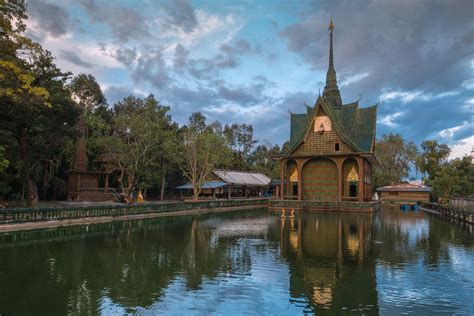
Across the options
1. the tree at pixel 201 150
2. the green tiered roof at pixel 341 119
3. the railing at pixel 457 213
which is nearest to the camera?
the railing at pixel 457 213

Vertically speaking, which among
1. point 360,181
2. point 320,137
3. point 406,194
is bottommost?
point 406,194

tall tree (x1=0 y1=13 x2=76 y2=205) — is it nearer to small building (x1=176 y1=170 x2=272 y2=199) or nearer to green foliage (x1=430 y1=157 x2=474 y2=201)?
small building (x1=176 y1=170 x2=272 y2=199)

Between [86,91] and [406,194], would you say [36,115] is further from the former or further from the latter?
[406,194]

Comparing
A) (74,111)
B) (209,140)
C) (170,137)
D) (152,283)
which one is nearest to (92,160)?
(170,137)

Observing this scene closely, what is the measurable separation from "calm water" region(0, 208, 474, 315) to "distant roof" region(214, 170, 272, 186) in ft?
110

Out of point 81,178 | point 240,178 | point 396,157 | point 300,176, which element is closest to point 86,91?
point 81,178

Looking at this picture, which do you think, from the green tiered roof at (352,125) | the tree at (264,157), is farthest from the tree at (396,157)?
the green tiered roof at (352,125)

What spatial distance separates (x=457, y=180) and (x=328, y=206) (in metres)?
16.6

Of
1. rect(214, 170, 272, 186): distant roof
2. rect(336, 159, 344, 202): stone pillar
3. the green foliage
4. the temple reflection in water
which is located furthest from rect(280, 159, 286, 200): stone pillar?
the temple reflection in water

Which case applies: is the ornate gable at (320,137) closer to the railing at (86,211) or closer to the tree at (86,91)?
the railing at (86,211)

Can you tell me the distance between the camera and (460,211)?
2984cm

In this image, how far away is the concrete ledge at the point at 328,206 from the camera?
36125mm

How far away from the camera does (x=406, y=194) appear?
2255 inches

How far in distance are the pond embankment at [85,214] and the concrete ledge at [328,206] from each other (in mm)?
7509
